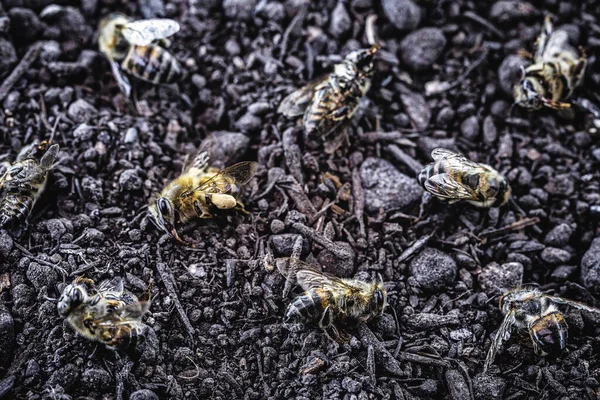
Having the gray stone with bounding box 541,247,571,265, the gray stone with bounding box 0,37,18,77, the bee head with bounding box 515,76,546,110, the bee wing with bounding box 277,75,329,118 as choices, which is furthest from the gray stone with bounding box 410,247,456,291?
the gray stone with bounding box 0,37,18,77

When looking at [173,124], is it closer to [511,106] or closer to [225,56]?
[225,56]

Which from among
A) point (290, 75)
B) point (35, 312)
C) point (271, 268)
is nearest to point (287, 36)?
point (290, 75)

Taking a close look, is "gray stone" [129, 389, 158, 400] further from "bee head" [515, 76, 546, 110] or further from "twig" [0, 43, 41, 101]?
"bee head" [515, 76, 546, 110]


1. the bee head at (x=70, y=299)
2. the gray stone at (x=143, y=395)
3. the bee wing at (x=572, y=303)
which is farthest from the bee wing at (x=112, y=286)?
the bee wing at (x=572, y=303)

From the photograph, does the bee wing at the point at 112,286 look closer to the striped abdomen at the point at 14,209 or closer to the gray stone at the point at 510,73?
the striped abdomen at the point at 14,209

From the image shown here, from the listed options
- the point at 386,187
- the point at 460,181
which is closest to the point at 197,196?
the point at 386,187
